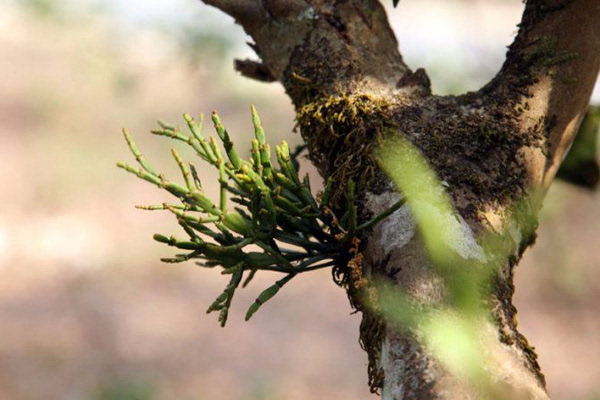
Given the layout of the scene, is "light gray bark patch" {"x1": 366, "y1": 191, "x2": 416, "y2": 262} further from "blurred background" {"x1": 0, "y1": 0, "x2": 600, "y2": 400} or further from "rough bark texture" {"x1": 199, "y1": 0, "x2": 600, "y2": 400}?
"blurred background" {"x1": 0, "y1": 0, "x2": 600, "y2": 400}

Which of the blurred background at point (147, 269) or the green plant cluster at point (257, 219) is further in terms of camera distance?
the blurred background at point (147, 269)

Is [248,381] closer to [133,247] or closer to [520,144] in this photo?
[133,247]

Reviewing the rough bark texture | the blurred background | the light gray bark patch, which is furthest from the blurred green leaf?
the blurred background

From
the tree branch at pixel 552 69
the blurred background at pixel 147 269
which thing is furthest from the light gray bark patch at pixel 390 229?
the blurred background at pixel 147 269

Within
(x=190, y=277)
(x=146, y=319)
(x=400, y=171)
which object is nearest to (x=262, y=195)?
(x=400, y=171)

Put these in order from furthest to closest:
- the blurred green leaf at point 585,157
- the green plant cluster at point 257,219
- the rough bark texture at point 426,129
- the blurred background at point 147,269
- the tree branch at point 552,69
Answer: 1. the blurred background at point 147,269
2. the blurred green leaf at point 585,157
3. the tree branch at point 552,69
4. the green plant cluster at point 257,219
5. the rough bark texture at point 426,129

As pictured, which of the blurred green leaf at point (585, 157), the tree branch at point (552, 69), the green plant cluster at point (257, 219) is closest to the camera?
the green plant cluster at point (257, 219)

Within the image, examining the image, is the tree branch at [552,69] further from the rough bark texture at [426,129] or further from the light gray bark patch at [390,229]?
the light gray bark patch at [390,229]
